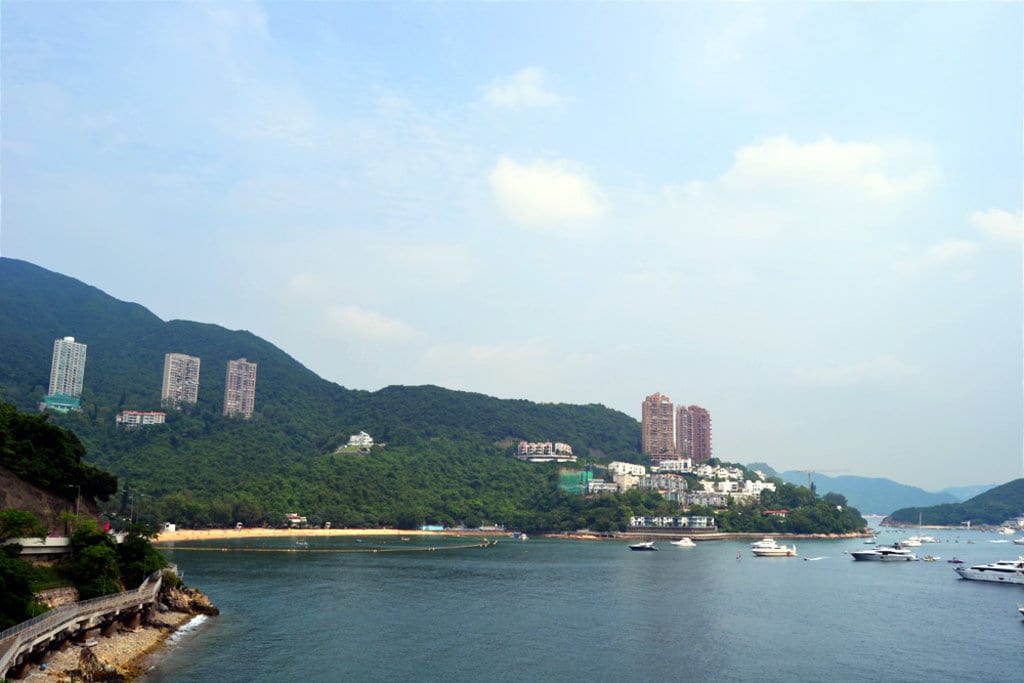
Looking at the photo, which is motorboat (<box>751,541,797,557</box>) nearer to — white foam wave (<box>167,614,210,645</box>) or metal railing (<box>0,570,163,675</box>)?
white foam wave (<box>167,614,210,645</box>)

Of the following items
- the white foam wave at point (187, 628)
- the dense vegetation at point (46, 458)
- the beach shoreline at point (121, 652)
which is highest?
the dense vegetation at point (46, 458)

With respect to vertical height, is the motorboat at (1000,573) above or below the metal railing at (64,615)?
below

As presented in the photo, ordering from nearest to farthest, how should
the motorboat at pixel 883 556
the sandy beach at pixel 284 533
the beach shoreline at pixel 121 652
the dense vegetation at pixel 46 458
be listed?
the beach shoreline at pixel 121 652
the dense vegetation at pixel 46 458
the motorboat at pixel 883 556
the sandy beach at pixel 284 533

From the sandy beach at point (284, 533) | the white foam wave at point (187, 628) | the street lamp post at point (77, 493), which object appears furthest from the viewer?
the sandy beach at point (284, 533)

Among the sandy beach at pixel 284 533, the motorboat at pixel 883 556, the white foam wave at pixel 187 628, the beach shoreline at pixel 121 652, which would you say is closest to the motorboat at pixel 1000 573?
the motorboat at pixel 883 556

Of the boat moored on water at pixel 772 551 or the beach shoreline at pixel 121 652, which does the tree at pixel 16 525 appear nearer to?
the beach shoreline at pixel 121 652

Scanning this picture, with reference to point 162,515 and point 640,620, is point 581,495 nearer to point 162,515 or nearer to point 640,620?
point 162,515
